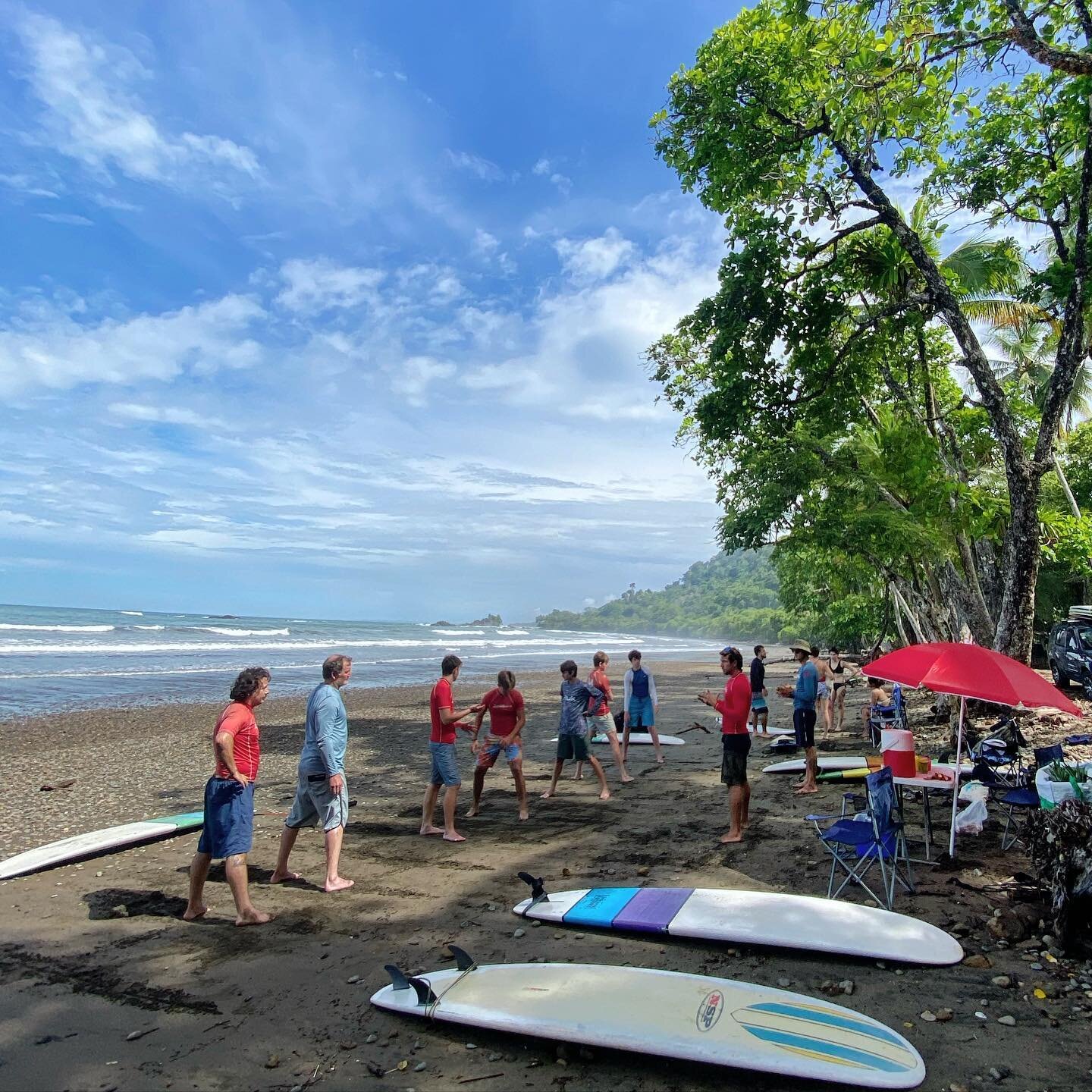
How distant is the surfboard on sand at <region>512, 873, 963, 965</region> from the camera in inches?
176

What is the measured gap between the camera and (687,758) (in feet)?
39.3

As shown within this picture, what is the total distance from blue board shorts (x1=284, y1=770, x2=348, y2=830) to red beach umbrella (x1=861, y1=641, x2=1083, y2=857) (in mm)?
4700

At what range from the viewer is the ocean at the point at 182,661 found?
21.1 m

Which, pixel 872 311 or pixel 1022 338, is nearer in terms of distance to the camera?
pixel 872 311

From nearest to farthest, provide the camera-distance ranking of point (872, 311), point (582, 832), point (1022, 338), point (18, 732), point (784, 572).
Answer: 1. point (582, 832)
2. point (872, 311)
3. point (18, 732)
4. point (1022, 338)
5. point (784, 572)

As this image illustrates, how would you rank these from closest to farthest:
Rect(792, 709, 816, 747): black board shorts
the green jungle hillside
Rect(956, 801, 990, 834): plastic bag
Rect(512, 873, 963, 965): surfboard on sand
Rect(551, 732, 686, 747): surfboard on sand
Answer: Rect(512, 873, 963, 965): surfboard on sand
Rect(956, 801, 990, 834): plastic bag
Rect(792, 709, 816, 747): black board shorts
Rect(551, 732, 686, 747): surfboard on sand
the green jungle hillside

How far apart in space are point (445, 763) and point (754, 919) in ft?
10.6

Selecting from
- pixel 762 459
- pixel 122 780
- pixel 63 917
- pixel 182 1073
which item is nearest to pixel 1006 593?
pixel 762 459

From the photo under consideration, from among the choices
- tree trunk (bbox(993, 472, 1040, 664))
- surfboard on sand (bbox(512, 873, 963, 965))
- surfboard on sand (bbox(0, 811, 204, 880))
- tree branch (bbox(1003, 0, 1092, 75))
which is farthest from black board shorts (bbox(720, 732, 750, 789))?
tree branch (bbox(1003, 0, 1092, 75))

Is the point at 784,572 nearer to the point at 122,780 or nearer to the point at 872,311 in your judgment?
the point at 872,311

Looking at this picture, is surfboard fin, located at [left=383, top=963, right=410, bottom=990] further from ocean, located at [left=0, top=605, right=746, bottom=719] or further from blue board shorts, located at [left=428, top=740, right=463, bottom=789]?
ocean, located at [left=0, top=605, right=746, bottom=719]

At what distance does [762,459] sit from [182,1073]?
536 inches

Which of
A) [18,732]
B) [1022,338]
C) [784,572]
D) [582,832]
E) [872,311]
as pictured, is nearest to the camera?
[582,832]

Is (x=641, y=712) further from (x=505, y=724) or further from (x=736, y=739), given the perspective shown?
(x=736, y=739)
